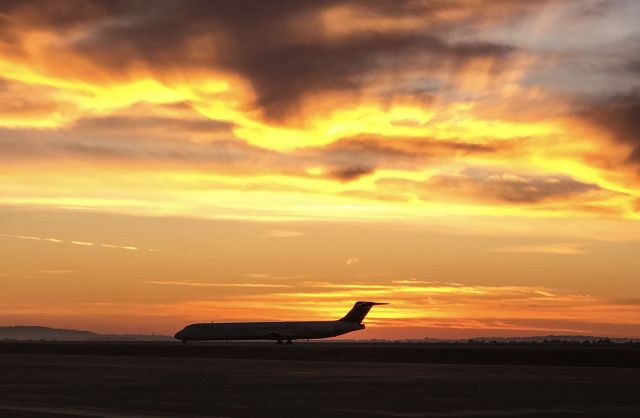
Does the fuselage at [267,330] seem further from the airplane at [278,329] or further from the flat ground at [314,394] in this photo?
the flat ground at [314,394]

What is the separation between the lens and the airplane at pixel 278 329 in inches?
6934

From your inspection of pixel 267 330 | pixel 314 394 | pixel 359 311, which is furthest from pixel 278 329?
pixel 314 394

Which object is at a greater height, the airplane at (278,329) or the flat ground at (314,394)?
the airplane at (278,329)

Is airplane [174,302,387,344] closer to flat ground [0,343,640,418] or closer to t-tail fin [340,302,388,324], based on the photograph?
t-tail fin [340,302,388,324]

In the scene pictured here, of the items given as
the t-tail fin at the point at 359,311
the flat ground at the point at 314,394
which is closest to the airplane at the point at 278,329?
the t-tail fin at the point at 359,311

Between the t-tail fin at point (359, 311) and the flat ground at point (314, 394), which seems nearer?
the flat ground at point (314, 394)

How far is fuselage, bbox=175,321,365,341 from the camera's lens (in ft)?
577

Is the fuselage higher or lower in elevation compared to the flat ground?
higher

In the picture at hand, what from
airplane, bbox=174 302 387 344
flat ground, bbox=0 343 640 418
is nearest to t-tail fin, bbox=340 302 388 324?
airplane, bbox=174 302 387 344

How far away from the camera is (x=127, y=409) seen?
31969 millimetres

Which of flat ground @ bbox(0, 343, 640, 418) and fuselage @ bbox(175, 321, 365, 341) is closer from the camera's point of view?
flat ground @ bbox(0, 343, 640, 418)

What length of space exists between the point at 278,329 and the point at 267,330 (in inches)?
101

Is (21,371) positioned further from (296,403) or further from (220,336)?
(220,336)

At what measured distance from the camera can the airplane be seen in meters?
176
